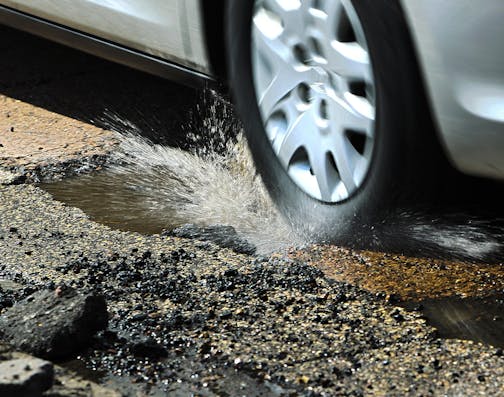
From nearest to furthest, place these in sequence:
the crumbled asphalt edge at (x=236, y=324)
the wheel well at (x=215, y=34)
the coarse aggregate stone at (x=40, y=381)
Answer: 1. the coarse aggregate stone at (x=40, y=381)
2. the crumbled asphalt edge at (x=236, y=324)
3. the wheel well at (x=215, y=34)

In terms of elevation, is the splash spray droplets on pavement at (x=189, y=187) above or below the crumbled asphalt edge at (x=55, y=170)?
above

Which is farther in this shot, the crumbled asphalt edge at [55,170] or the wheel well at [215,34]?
the crumbled asphalt edge at [55,170]

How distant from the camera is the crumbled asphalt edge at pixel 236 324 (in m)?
2.95

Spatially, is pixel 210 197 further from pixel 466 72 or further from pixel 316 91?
pixel 466 72

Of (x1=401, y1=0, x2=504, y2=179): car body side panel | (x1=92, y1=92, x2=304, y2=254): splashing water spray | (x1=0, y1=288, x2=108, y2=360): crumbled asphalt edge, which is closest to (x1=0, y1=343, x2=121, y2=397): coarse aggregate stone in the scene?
(x1=0, y1=288, x2=108, y2=360): crumbled asphalt edge

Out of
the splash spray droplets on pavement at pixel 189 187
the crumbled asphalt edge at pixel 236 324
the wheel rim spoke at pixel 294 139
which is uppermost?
the wheel rim spoke at pixel 294 139

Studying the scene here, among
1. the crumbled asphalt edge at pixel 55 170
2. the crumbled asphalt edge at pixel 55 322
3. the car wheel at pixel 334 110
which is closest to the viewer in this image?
the crumbled asphalt edge at pixel 55 322

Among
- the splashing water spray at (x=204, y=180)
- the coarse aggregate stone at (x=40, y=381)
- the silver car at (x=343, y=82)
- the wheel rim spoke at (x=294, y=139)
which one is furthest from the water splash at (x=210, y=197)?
the coarse aggregate stone at (x=40, y=381)

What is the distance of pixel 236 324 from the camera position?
327cm

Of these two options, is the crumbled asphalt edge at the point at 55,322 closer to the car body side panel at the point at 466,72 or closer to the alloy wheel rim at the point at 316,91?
the alloy wheel rim at the point at 316,91

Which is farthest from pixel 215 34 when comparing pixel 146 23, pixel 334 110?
pixel 334 110

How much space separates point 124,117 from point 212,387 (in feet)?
8.17

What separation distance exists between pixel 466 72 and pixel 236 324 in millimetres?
946

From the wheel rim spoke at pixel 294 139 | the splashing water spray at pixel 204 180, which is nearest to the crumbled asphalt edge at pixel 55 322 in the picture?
the splashing water spray at pixel 204 180
